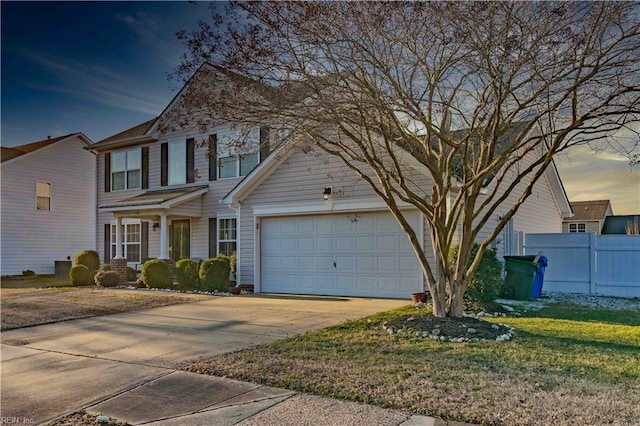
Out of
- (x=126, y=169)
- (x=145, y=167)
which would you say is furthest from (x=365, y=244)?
(x=126, y=169)

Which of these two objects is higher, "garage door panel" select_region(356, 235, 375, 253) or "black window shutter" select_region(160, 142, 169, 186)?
"black window shutter" select_region(160, 142, 169, 186)

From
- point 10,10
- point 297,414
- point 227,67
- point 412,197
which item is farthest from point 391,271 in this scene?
A: point 10,10

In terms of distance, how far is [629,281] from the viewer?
13.4 meters

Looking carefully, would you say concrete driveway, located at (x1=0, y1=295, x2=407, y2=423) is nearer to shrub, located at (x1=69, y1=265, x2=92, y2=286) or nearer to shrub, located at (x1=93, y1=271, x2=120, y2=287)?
shrub, located at (x1=93, y1=271, x2=120, y2=287)

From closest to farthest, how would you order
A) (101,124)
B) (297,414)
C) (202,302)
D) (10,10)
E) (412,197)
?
(297,414) → (412,197) → (10,10) → (202,302) → (101,124)

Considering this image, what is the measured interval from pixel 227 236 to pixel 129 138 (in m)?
6.55

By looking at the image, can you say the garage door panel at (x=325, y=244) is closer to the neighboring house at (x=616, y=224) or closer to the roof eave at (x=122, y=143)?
the roof eave at (x=122, y=143)

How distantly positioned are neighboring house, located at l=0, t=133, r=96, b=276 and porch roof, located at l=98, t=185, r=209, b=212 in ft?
17.3

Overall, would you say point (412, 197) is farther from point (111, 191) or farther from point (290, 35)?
point (111, 191)

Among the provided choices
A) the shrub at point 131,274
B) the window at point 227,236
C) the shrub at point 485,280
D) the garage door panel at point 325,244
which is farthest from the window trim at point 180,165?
the shrub at point 485,280

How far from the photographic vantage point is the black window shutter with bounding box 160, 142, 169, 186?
19938 mm

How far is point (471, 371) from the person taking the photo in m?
5.63

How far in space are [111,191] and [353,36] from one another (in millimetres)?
17375

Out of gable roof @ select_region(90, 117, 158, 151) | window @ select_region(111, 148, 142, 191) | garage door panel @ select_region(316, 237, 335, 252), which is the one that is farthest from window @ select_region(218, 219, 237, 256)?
window @ select_region(111, 148, 142, 191)
